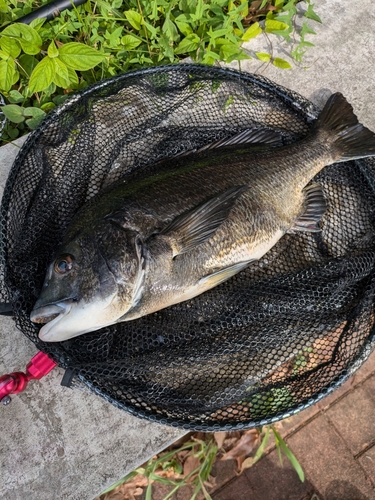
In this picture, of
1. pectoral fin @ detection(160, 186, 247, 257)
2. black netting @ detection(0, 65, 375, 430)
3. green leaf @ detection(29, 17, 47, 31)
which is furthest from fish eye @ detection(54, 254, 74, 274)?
green leaf @ detection(29, 17, 47, 31)

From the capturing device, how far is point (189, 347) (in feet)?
7.64

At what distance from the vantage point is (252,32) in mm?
3154

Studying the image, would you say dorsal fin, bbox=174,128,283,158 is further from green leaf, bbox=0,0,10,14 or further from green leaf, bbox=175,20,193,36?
green leaf, bbox=0,0,10,14

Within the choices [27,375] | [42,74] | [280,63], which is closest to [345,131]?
[280,63]

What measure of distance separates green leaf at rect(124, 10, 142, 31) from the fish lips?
7.12ft

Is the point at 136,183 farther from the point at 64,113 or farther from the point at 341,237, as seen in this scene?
the point at 341,237

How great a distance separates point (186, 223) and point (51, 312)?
74 cm

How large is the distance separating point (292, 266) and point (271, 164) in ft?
2.04

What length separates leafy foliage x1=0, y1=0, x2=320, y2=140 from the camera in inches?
118

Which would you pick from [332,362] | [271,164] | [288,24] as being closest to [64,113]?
[271,164]

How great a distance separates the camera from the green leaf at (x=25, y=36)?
9.08ft

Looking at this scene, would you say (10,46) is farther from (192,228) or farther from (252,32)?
(192,228)

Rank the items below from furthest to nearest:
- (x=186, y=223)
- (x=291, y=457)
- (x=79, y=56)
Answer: (x=291, y=457) < (x=79, y=56) < (x=186, y=223)

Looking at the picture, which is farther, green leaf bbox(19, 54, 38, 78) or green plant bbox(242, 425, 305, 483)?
green leaf bbox(19, 54, 38, 78)
